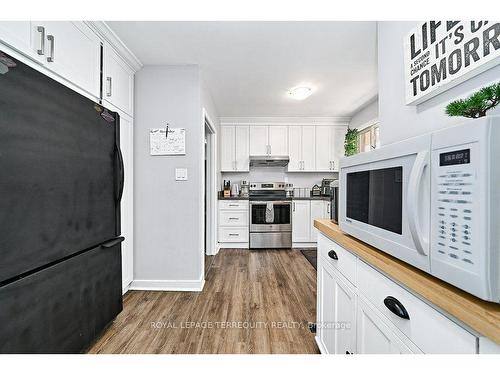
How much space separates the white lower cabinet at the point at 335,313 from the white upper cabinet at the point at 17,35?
2.00 metres

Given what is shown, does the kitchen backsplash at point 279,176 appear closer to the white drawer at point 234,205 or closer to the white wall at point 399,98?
the white drawer at point 234,205

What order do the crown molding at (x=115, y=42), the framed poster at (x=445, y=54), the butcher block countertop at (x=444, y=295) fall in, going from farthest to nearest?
1. the crown molding at (x=115, y=42)
2. the framed poster at (x=445, y=54)
3. the butcher block countertop at (x=444, y=295)

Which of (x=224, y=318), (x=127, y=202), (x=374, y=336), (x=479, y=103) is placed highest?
(x=479, y=103)

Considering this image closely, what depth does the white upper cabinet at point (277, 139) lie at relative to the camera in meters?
4.47

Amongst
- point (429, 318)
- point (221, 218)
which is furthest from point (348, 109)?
point (429, 318)

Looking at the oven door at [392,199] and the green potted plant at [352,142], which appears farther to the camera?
the green potted plant at [352,142]

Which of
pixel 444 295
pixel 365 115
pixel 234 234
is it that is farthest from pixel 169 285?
pixel 365 115

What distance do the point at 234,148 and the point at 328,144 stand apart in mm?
1819

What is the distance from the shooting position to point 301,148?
4492 millimetres

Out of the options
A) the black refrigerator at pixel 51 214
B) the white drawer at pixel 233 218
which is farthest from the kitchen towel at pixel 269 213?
the black refrigerator at pixel 51 214

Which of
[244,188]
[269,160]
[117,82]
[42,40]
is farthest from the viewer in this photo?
[244,188]

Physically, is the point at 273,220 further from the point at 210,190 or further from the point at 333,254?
the point at 333,254

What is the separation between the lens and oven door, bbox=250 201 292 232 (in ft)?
13.7
